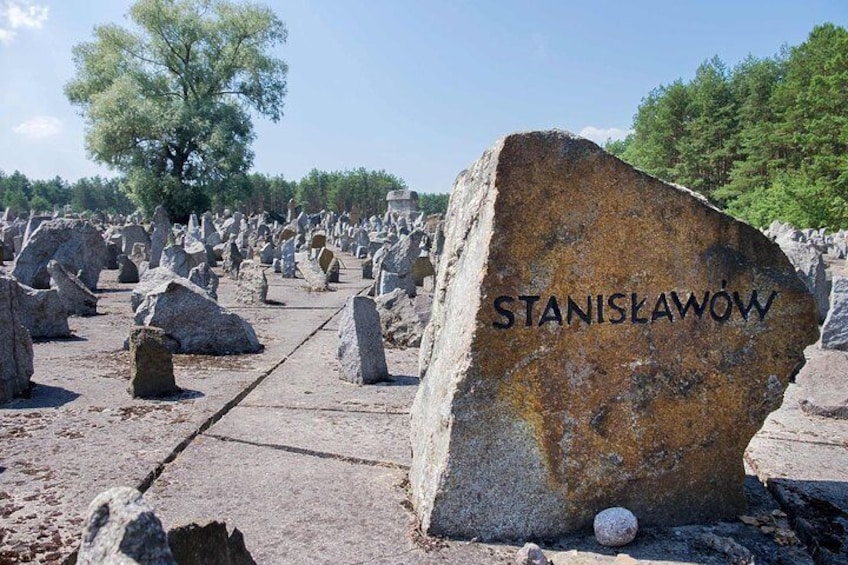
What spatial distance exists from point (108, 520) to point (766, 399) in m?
2.27

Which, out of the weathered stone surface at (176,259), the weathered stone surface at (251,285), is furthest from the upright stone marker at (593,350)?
the weathered stone surface at (176,259)

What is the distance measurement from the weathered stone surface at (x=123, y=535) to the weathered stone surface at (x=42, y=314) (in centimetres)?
499

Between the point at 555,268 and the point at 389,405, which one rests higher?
the point at 555,268

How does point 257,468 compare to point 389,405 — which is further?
point 389,405

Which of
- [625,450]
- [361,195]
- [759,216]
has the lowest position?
[625,450]

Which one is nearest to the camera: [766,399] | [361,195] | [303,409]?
[766,399]

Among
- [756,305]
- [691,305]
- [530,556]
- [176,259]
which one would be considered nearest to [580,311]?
[691,305]

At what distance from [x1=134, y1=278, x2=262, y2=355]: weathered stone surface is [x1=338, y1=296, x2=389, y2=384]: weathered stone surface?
116 centimetres

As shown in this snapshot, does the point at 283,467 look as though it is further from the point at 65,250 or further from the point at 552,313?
the point at 65,250

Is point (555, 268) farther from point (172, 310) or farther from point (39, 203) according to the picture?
point (39, 203)

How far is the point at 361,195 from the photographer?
7806cm

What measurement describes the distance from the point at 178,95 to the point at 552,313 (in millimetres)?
33545

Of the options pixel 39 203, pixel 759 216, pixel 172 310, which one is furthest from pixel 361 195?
pixel 172 310

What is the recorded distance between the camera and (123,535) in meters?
1.08
